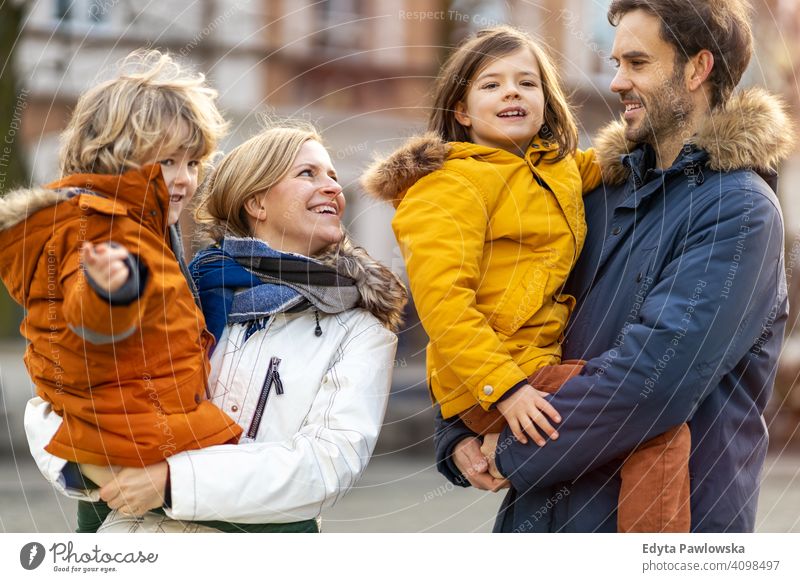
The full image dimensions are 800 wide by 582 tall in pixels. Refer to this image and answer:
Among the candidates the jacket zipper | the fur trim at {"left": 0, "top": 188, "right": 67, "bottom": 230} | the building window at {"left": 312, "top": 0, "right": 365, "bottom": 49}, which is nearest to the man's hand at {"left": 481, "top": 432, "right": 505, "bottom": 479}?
the jacket zipper

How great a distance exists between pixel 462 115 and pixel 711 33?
2.02 feet

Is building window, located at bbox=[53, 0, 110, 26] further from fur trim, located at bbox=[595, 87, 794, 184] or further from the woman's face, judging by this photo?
fur trim, located at bbox=[595, 87, 794, 184]

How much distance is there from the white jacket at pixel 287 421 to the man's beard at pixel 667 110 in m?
0.78

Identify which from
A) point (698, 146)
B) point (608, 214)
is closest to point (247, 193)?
point (608, 214)

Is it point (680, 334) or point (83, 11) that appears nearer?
point (680, 334)

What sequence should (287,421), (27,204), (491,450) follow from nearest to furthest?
(27,204), (287,421), (491,450)

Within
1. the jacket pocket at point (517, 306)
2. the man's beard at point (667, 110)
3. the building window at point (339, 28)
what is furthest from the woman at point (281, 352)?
the building window at point (339, 28)

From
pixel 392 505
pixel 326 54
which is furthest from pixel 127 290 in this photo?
pixel 392 505

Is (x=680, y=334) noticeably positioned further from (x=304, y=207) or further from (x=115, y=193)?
(x=115, y=193)

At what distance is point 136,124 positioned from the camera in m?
2.06

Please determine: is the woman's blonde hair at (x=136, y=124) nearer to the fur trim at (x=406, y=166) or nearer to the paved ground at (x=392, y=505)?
the fur trim at (x=406, y=166)

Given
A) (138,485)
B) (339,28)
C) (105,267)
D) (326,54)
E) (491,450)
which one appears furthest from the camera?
(326,54)

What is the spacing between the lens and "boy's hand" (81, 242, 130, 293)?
1.81 meters

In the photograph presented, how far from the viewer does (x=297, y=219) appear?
229 cm
